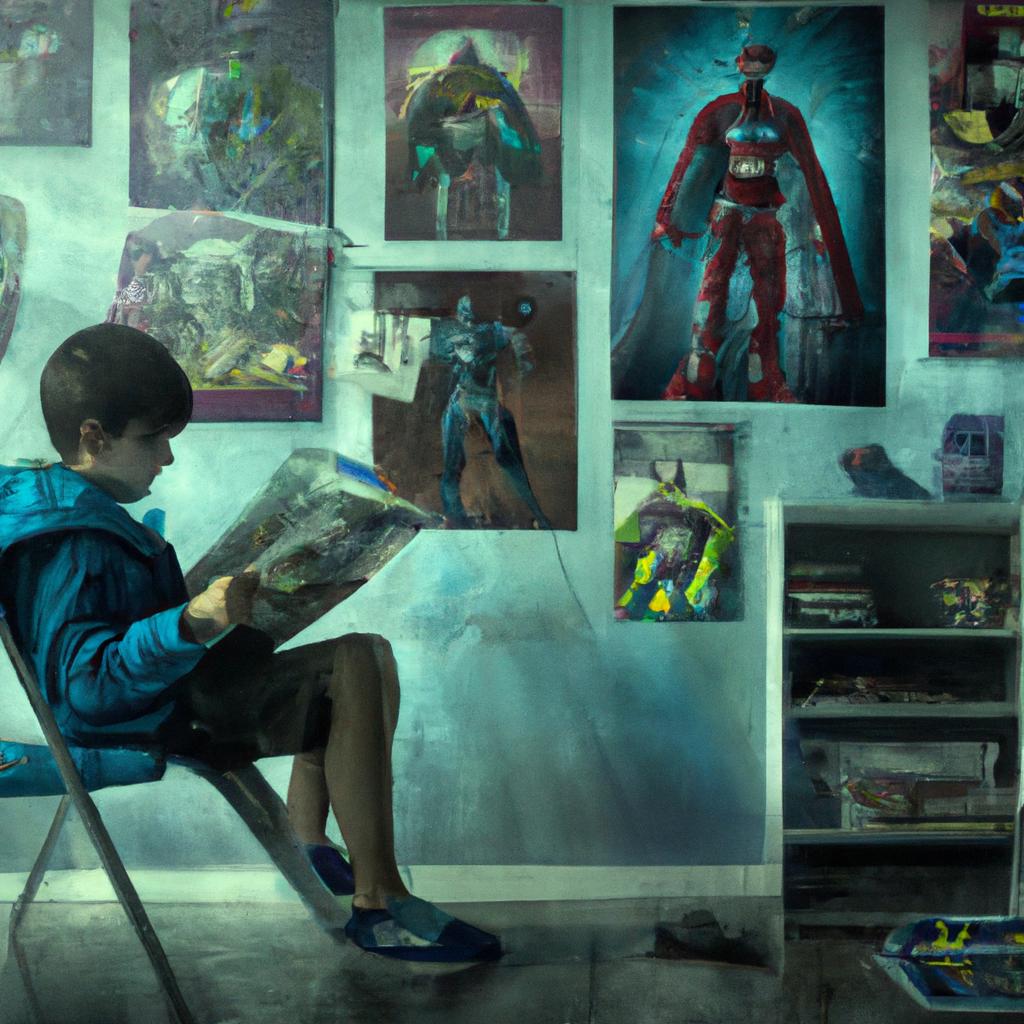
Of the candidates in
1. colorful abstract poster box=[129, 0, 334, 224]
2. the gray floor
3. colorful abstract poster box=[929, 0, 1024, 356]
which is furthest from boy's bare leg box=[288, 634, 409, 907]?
colorful abstract poster box=[929, 0, 1024, 356]

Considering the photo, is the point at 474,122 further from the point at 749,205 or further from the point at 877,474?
the point at 877,474

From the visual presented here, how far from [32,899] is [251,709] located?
731 mm

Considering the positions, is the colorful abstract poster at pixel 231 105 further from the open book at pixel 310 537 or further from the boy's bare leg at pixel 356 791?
the boy's bare leg at pixel 356 791

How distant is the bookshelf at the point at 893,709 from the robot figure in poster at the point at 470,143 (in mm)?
1091

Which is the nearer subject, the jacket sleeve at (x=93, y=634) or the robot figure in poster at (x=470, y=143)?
the jacket sleeve at (x=93, y=634)

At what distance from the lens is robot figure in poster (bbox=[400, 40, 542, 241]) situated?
2.61 meters

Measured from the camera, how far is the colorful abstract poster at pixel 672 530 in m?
2.64

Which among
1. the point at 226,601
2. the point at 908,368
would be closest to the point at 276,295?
the point at 226,601

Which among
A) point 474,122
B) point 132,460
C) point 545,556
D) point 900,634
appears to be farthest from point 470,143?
point 900,634

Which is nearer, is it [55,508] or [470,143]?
[55,508]

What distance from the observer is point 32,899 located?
2.59 m

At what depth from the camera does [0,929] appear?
8.47ft

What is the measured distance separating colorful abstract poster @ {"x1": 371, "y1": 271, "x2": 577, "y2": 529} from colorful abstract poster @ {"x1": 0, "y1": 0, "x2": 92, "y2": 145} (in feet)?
2.92

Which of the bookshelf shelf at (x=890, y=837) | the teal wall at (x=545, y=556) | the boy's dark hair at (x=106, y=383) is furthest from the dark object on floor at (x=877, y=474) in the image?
the boy's dark hair at (x=106, y=383)
